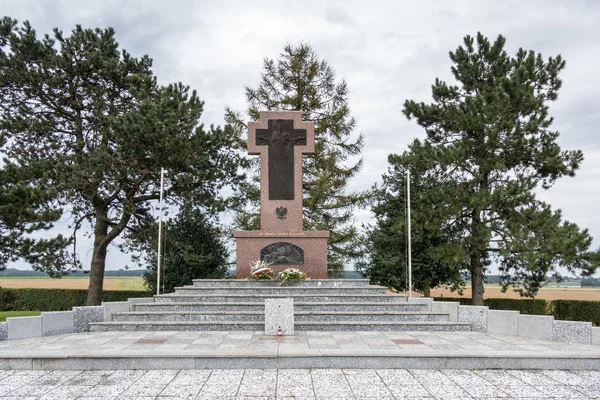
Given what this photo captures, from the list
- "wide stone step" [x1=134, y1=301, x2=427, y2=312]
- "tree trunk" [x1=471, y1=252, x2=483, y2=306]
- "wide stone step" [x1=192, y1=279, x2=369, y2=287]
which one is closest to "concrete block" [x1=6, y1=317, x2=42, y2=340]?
"wide stone step" [x1=134, y1=301, x2=427, y2=312]

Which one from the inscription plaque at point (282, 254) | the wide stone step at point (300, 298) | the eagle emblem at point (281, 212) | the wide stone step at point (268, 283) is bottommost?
the wide stone step at point (300, 298)

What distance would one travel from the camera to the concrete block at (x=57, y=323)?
9.08 meters

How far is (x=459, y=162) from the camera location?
51.4 ft

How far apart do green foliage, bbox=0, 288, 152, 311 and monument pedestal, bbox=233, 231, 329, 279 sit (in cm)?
676

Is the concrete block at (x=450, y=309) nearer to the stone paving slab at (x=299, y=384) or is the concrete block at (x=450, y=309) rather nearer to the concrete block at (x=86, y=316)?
the stone paving slab at (x=299, y=384)

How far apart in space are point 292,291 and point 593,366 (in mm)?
6516

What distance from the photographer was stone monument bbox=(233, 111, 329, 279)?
535 inches

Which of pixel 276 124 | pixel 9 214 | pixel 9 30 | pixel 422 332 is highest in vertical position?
pixel 9 30

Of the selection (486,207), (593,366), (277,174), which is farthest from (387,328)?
(486,207)

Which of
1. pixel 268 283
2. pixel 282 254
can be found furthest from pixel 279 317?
pixel 282 254

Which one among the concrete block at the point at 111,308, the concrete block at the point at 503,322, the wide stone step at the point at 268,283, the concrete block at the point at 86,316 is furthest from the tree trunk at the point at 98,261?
the concrete block at the point at 503,322

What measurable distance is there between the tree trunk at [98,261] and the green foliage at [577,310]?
1585 centimetres

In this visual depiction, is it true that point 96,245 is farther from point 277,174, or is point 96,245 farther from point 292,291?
point 292,291

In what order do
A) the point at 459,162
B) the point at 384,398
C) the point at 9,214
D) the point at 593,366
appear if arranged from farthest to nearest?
1. the point at 459,162
2. the point at 9,214
3. the point at 593,366
4. the point at 384,398
